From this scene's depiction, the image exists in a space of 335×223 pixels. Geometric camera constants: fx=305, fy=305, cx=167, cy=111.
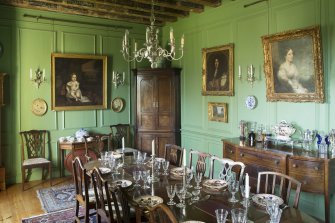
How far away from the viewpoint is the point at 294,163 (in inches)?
145

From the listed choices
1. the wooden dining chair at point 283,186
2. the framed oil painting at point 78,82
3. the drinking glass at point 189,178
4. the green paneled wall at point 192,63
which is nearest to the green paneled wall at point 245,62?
the green paneled wall at point 192,63

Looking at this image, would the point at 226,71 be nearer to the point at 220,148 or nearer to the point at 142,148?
the point at 220,148

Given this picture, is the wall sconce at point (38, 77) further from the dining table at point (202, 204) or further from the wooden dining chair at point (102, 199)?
the wooden dining chair at point (102, 199)

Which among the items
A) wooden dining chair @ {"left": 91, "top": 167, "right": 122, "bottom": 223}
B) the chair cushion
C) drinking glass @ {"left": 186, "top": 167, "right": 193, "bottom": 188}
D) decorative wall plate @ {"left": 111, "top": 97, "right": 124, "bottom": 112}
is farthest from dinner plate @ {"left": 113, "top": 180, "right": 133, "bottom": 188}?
decorative wall plate @ {"left": 111, "top": 97, "right": 124, "bottom": 112}

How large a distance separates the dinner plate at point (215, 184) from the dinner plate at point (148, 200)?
0.58 metres

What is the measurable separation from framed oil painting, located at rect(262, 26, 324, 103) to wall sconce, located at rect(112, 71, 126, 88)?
3241mm

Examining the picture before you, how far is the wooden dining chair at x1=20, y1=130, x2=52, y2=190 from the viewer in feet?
18.2

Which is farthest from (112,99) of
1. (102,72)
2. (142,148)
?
(142,148)

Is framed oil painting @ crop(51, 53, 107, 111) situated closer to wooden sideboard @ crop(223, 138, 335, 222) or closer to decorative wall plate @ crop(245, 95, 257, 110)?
decorative wall plate @ crop(245, 95, 257, 110)

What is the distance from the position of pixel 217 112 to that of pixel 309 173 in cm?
230

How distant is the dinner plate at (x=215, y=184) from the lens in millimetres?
3000

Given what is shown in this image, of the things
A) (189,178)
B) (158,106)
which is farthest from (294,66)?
(158,106)

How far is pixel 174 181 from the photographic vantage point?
10.8 feet

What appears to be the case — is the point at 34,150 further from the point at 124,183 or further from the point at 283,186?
the point at 283,186
